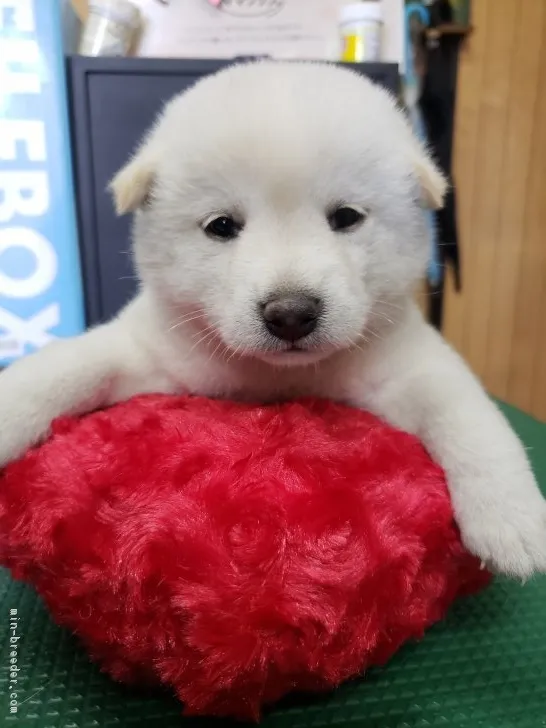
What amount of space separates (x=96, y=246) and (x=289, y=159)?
968 millimetres

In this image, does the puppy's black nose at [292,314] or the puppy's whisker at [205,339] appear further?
the puppy's whisker at [205,339]

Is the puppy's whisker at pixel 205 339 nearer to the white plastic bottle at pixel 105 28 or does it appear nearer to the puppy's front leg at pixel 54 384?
the puppy's front leg at pixel 54 384

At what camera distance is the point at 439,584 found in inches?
22.2

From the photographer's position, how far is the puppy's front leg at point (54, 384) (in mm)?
626

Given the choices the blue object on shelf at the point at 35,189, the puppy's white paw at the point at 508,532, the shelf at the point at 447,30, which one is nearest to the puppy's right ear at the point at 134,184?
the puppy's white paw at the point at 508,532

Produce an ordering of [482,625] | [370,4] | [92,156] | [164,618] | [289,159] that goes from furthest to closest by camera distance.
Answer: [370,4] → [92,156] → [482,625] → [289,159] → [164,618]

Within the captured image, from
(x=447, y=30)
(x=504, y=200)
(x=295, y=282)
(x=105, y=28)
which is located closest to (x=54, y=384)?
(x=295, y=282)

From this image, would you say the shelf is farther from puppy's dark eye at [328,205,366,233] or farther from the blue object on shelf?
puppy's dark eye at [328,205,366,233]

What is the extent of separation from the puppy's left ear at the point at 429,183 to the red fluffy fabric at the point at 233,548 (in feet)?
0.81

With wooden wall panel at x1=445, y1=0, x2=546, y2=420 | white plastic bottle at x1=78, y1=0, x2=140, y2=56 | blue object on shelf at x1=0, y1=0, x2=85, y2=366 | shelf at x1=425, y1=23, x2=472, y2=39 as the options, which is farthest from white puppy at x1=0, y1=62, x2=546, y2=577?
wooden wall panel at x1=445, y1=0, x2=546, y2=420

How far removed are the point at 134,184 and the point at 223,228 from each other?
102 mm

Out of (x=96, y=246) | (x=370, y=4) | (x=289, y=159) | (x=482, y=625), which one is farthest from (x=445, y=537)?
(x=370, y=4)

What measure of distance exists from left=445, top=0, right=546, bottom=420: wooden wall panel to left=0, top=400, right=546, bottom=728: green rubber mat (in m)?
1.38

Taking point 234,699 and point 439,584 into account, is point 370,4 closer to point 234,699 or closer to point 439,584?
point 439,584
